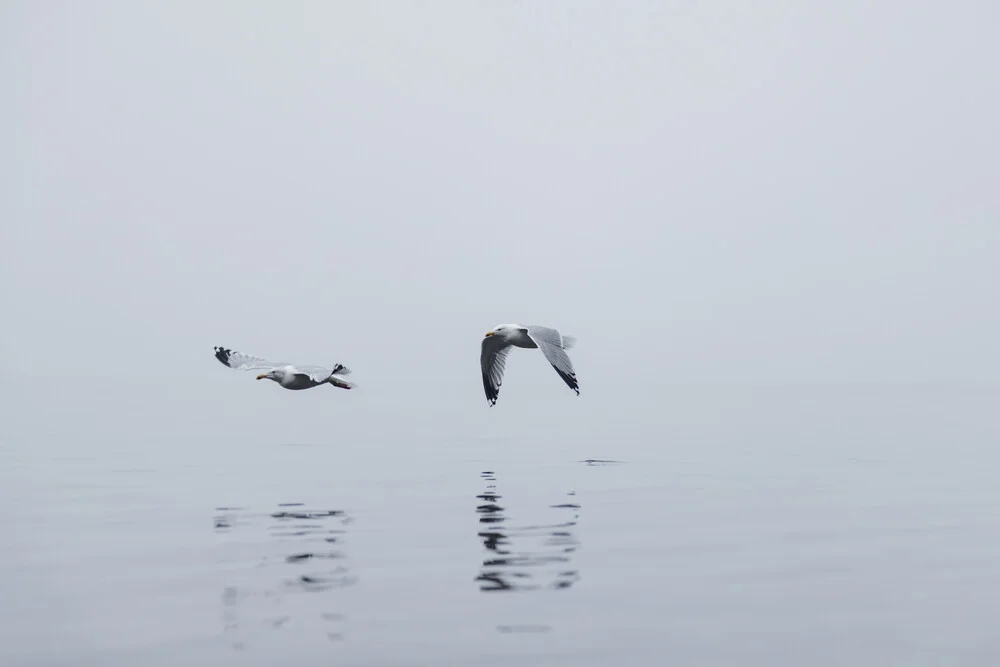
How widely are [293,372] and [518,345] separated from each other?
4838 millimetres

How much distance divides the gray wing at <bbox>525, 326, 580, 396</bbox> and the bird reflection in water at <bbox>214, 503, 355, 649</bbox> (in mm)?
5047

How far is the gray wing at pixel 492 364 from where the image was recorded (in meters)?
25.0

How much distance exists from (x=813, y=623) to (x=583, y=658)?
8.02 ft

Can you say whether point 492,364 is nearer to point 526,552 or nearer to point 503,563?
point 526,552

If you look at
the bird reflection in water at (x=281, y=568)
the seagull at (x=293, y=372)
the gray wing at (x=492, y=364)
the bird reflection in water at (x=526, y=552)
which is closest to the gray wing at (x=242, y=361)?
the seagull at (x=293, y=372)

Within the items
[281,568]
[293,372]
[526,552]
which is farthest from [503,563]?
[293,372]

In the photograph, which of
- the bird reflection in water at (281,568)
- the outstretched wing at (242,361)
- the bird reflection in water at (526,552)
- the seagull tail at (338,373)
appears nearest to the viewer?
the bird reflection in water at (281,568)

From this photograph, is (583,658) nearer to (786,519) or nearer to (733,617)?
(733,617)

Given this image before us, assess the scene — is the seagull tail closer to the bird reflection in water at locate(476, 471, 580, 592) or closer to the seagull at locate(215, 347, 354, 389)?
the seagull at locate(215, 347, 354, 389)

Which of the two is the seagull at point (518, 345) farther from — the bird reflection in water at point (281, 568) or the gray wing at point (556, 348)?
the bird reflection in water at point (281, 568)

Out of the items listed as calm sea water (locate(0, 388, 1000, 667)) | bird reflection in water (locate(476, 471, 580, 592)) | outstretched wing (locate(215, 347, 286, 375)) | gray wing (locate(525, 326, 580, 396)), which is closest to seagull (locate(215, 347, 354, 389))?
outstretched wing (locate(215, 347, 286, 375))

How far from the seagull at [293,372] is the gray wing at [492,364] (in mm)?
3020

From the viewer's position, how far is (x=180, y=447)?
3212 centimetres

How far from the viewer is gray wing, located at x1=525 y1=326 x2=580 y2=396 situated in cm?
2075
